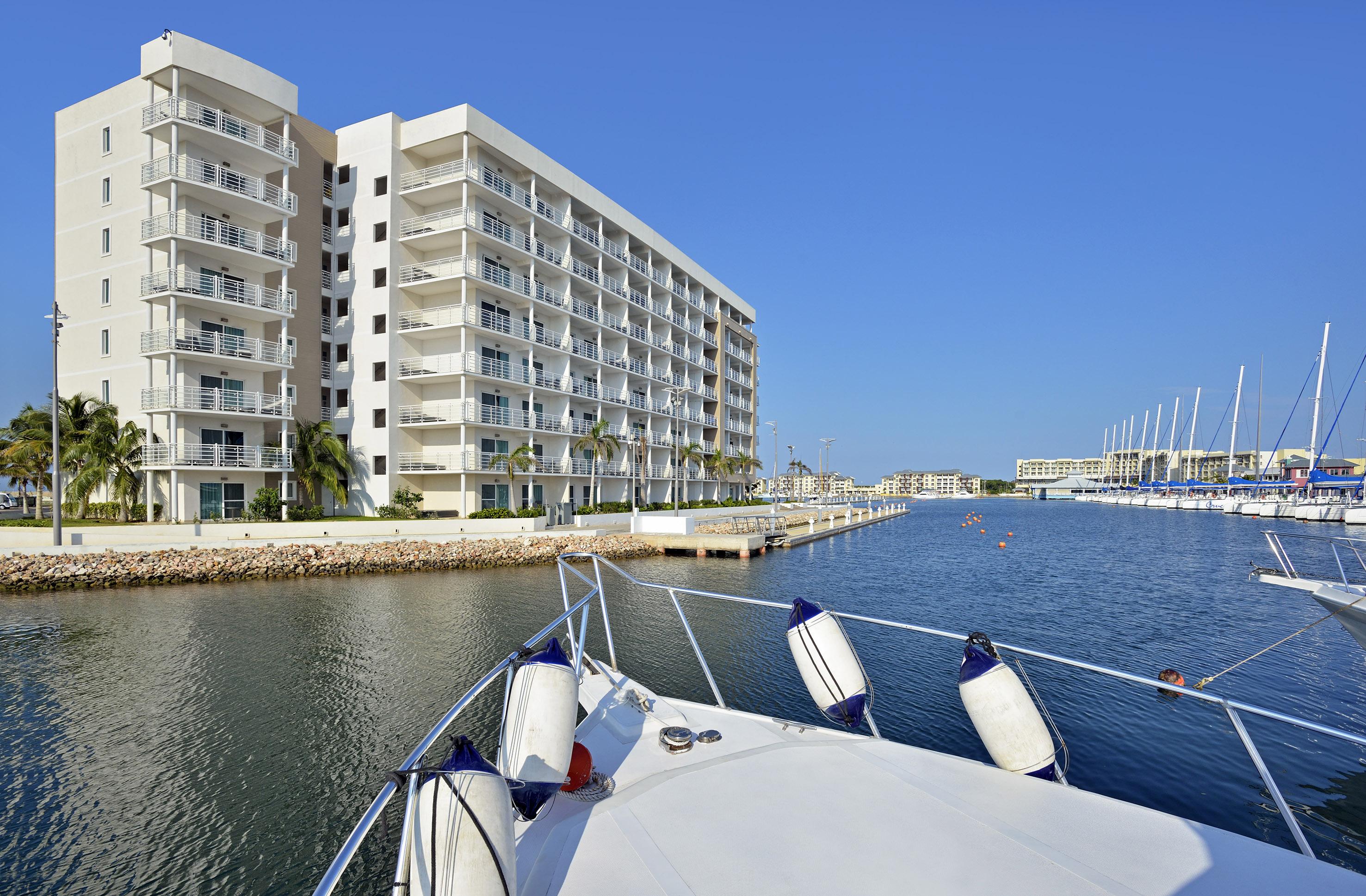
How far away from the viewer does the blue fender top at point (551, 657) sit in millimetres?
4719

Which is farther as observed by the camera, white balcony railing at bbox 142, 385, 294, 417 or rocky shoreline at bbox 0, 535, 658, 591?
white balcony railing at bbox 142, 385, 294, 417

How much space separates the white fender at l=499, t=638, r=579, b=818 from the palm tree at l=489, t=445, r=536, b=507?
3364 cm

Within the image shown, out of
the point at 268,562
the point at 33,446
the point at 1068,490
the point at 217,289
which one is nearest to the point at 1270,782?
the point at 268,562

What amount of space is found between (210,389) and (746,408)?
5560 cm

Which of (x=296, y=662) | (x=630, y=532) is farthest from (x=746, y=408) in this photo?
(x=296, y=662)

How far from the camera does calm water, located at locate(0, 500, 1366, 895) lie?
285 inches

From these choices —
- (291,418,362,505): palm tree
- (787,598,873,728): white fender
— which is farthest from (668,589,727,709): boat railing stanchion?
(291,418,362,505): palm tree

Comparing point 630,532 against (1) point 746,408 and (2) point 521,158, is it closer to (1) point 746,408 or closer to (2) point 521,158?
(2) point 521,158

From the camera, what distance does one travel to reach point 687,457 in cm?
5897

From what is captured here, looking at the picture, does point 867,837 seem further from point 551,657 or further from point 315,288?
point 315,288

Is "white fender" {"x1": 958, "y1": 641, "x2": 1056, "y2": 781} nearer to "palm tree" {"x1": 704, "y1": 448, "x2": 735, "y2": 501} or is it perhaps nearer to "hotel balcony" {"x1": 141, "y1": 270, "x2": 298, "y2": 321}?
"hotel balcony" {"x1": 141, "y1": 270, "x2": 298, "y2": 321}

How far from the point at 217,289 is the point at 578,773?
3540 centimetres

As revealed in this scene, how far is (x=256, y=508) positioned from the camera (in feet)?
100

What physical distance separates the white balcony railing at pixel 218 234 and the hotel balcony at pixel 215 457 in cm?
969
